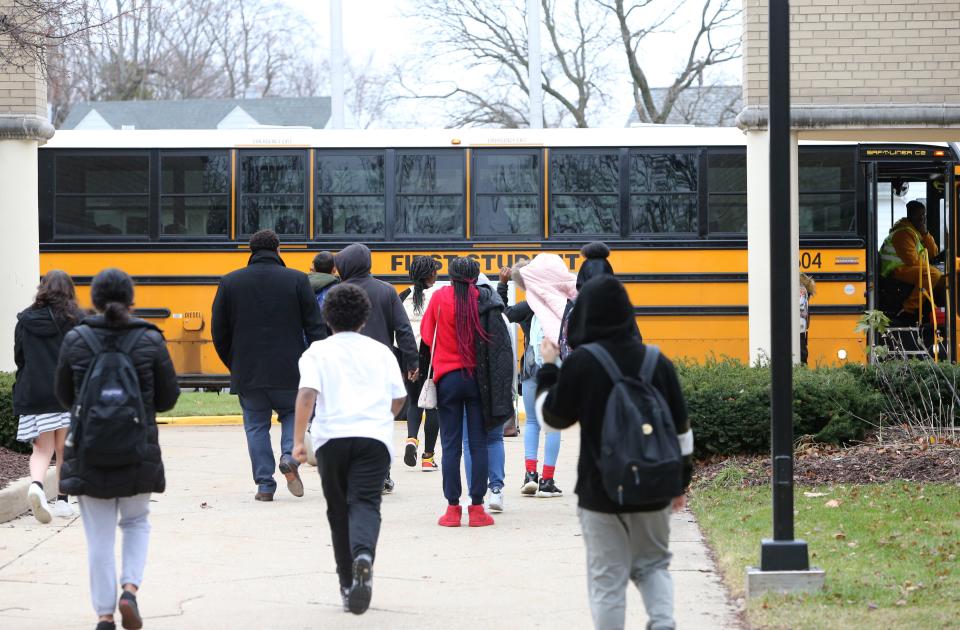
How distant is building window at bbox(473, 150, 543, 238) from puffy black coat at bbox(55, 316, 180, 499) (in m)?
10.6

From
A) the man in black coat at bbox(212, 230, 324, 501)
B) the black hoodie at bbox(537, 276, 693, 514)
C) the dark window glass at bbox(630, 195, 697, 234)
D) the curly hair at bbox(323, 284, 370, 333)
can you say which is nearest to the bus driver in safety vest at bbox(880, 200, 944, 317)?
the dark window glass at bbox(630, 195, 697, 234)

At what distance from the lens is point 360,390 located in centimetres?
615

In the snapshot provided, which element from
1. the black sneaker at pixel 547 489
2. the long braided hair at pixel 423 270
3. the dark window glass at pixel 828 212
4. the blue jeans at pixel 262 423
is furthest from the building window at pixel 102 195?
the black sneaker at pixel 547 489

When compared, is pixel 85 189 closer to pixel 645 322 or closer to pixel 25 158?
pixel 25 158

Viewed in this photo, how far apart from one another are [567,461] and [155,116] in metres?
44.3

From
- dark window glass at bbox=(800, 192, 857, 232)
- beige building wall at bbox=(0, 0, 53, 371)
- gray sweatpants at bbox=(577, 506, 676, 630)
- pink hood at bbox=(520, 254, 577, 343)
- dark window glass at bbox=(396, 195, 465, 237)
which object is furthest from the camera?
dark window glass at bbox=(396, 195, 465, 237)

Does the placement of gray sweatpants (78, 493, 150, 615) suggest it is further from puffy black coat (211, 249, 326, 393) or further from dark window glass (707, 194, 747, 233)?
dark window glass (707, 194, 747, 233)

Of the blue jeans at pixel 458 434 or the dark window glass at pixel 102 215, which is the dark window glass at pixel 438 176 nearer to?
the dark window glass at pixel 102 215

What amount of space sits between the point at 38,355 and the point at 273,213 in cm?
792

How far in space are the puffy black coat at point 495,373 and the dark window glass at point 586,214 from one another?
25.5 feet

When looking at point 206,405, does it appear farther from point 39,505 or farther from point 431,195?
point 39,505

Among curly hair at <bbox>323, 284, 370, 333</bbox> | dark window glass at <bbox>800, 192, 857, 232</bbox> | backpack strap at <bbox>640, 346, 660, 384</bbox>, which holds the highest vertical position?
dark window glass at <bbox>800, 192, 857, 232</bbox>

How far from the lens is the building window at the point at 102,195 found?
16438 mm

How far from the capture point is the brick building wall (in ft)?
41.4
